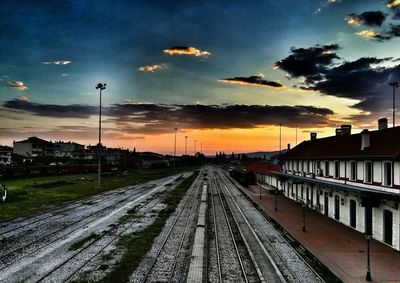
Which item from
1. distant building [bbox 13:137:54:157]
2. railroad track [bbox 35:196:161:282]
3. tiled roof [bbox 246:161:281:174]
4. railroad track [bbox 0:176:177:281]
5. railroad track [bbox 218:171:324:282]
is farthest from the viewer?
distant building [bbox 13:137:54:157]

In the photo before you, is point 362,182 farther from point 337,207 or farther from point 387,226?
point 337,207

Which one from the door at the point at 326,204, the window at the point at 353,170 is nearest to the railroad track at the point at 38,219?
the door at the point at 326,204

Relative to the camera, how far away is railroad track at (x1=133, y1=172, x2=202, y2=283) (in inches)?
674

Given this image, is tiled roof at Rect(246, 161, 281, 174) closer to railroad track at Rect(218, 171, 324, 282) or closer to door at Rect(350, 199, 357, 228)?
railroad track at Rect(218, 171, 324, 282)

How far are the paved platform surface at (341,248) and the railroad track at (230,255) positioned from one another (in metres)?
3.84

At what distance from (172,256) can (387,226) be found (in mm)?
13350

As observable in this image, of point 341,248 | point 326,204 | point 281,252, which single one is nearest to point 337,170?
point 326,204

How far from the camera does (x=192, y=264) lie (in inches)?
749

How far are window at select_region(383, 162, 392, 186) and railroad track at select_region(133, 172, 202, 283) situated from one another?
13.2 metres

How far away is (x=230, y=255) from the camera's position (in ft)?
68.2

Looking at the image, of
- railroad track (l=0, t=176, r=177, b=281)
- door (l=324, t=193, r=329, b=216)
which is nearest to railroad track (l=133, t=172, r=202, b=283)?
railroad track (l=0, t=176, r=177, b=281)

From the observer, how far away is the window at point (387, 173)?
23.0 meters

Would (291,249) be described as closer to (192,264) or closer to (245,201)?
(192,264)

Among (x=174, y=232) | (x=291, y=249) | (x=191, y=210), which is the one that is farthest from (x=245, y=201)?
(x=291, y=249)
